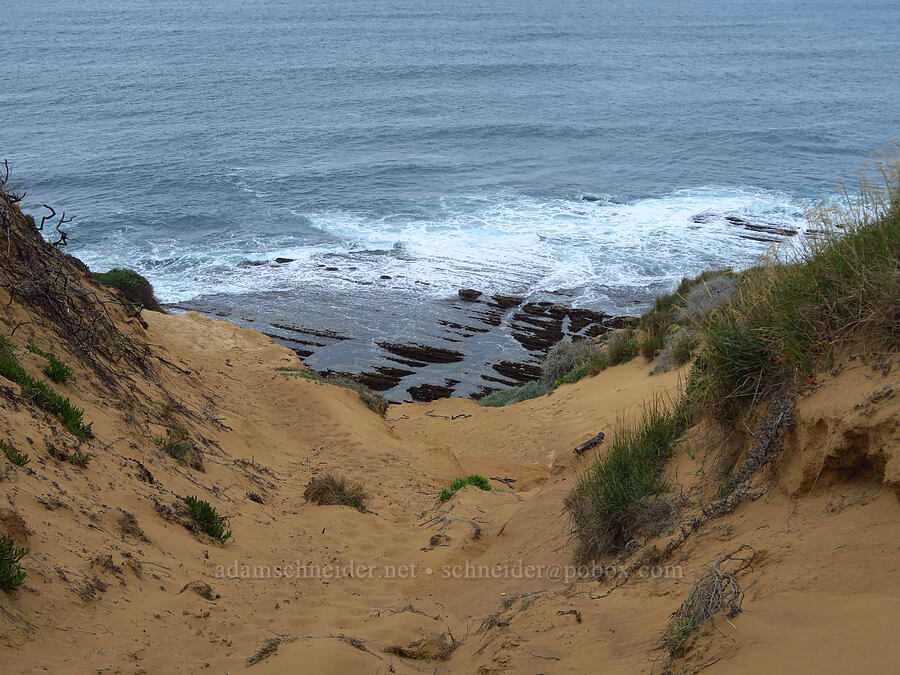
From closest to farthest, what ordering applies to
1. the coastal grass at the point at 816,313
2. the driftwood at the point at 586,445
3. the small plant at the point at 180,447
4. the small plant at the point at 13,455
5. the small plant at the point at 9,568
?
the small plant at the point at 9,568 < the coastal grass at the point at 816,313 < the small plant at the point at 13,455 < the small plant at the point at 180,447 < the driftwood at the point at 586,445

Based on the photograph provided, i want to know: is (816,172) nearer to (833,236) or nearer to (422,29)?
(833,236)

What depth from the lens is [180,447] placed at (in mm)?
8078

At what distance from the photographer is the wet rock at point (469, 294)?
23203mm

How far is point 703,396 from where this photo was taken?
590 centimetres

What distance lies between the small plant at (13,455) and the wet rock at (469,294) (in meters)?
18.2

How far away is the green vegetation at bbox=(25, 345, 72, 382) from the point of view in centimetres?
749

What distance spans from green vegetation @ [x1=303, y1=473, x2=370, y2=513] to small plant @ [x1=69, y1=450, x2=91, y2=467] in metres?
3.15

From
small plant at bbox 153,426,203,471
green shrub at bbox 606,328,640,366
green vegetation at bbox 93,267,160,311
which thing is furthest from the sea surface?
small plant at bbox 153,426,203,471

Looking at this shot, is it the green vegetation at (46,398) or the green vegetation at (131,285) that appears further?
the green vegetation at (131,285)

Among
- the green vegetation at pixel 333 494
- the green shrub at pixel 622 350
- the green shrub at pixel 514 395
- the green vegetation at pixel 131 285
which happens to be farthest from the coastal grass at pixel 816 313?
the green vegetation at pixel 131 285

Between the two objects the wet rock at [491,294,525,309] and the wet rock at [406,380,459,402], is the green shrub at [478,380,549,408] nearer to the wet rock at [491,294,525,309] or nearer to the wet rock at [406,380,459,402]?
the wet rock at [406,380,459,402]

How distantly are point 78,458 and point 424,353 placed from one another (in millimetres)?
14228

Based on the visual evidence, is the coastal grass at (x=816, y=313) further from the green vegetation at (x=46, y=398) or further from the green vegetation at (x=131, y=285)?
the green vegetation at (x=131, y=285)

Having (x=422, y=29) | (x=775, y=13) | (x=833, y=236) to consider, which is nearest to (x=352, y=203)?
(x=833, y=236)
